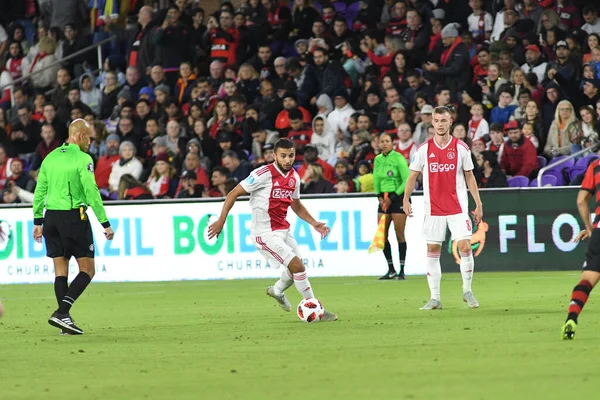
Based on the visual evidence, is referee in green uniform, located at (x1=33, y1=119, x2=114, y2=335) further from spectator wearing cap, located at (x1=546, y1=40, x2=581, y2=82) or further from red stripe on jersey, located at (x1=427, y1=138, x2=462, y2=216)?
spectator wearing cap, located at (x1=546, y1=40, x2=581, y2=82)

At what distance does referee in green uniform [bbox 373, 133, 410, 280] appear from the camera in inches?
744

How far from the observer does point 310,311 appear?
1196 cm

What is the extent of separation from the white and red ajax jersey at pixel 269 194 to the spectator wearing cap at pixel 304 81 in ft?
39.8

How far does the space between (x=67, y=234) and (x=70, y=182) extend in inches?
20.2

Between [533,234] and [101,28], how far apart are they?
14.3 metres

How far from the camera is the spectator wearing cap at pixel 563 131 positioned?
20906 mm

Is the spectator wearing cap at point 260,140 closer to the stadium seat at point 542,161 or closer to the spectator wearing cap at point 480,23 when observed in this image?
the spectator wearing cap at point 480,23

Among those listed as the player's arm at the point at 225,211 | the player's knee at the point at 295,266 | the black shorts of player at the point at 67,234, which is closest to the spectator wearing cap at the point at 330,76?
the player's arm at the point at 225,211

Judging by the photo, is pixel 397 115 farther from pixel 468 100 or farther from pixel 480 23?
pixel 480 23

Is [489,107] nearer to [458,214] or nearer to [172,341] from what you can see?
[458,214]

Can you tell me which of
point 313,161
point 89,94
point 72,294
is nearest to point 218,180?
point 313,161

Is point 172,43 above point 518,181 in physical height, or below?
above

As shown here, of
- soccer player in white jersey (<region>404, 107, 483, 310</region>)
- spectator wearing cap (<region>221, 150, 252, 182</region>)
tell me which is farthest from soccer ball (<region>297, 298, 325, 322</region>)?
spectator wearing cap (<region>221, 150, 252, 182</region>)

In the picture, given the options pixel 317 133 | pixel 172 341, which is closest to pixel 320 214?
pixel 317 133
